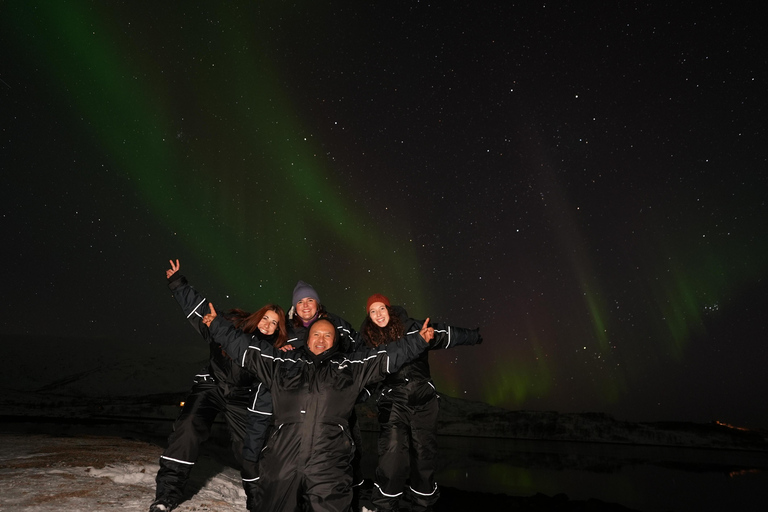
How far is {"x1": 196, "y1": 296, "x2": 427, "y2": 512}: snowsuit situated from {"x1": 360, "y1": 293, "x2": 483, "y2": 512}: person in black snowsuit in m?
1.44

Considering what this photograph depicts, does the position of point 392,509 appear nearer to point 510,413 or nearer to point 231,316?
point 231,316

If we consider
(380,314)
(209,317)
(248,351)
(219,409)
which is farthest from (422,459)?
(209,317)

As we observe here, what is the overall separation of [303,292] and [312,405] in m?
2.74

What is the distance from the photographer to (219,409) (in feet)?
20.4

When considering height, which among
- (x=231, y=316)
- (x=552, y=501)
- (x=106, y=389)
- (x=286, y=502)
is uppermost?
(x=106, y=389)

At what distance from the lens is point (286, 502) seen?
4.41m

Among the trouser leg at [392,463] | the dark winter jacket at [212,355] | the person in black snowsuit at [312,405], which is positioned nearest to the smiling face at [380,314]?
the trouser leg at [392,463]

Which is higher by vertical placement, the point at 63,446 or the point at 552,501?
the point at 552,501

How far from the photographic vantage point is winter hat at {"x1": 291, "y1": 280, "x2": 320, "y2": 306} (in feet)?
23.5

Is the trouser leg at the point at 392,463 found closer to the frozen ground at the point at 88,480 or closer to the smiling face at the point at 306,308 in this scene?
the smiling face at the point at 306,308

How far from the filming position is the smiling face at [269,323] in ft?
21.1

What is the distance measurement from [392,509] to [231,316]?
3649 mm

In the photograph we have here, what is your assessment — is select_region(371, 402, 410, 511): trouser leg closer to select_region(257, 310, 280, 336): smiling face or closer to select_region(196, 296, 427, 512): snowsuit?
select_region(196, 296, 427, 512): snowsuit

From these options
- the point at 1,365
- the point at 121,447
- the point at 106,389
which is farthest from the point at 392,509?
the point at 1,365
